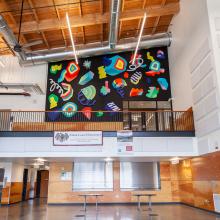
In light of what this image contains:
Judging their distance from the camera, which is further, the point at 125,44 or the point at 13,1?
the point at 125,44

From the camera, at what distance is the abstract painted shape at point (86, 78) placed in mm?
14695

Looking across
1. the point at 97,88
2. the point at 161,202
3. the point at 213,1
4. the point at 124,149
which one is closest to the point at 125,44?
the point at 97,88

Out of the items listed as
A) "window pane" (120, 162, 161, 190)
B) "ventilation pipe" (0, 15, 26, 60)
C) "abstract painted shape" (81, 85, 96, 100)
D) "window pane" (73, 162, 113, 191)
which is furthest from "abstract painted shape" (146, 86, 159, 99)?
"ventilation pipe" (0, 15, 26, 60)

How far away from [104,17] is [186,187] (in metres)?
9.09

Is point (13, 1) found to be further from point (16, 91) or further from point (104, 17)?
point (16, 91)

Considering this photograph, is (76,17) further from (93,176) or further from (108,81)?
(93,176)

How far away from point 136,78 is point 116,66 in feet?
4.66

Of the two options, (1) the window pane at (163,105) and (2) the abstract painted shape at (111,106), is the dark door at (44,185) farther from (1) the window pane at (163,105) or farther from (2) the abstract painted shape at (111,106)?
(1) the window pane at (163,105)

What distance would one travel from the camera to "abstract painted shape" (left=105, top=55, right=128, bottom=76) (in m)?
14.8

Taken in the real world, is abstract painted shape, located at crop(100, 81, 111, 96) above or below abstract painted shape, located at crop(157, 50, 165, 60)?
below

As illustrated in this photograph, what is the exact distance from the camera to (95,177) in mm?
13086

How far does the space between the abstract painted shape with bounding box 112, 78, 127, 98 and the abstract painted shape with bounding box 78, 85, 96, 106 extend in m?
1.27

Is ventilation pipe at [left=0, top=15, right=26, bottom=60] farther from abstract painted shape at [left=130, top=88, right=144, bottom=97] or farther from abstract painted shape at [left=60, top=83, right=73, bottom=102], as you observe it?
abstract painted shape at [left=130, top=88, right=144, bottom=97]

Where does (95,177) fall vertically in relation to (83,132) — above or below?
below
